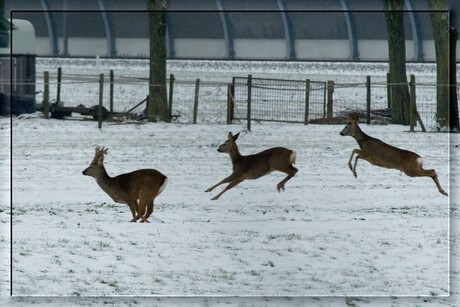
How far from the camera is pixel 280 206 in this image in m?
10.2

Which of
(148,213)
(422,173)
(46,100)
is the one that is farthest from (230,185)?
(46,100)

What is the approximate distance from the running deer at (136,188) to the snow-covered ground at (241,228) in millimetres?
168

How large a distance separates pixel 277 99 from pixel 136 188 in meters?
2.32

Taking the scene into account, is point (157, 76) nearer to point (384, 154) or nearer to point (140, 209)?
point (140, 209)

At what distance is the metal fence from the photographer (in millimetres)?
10781

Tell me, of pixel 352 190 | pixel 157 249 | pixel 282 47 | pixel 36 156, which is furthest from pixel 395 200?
pixel 36 156

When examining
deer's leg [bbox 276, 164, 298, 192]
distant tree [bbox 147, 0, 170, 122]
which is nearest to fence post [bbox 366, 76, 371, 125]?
deer's leg [bbox 276, 164, 298, 192]

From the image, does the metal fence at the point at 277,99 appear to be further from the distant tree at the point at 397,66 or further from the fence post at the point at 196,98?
the fence post at the point at 196,98

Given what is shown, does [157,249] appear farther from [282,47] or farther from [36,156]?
[36,156]

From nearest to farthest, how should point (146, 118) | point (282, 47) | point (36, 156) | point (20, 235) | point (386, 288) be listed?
1. point (386, 288)
2. point (282, 47)
3. point (20, 235)
4. point (146, 118)
5. point (36, 156)

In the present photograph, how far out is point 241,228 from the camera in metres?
9.73

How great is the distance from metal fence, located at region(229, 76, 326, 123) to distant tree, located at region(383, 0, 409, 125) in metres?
0.70

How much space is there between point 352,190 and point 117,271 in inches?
129

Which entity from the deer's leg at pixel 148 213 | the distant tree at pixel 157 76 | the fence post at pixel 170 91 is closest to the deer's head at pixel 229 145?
the deer's leg at pixel 148 213
